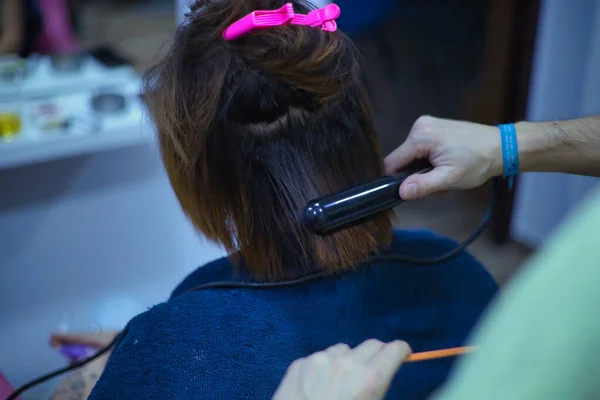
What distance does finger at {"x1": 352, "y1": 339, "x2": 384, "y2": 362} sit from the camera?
486mm

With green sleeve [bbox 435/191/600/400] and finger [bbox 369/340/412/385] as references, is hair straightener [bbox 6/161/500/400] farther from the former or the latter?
green sleeve [bbox 435/191/600/400]

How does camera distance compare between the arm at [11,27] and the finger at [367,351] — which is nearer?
the finger at [367,351]

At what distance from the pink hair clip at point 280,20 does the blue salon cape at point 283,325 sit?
285 mm

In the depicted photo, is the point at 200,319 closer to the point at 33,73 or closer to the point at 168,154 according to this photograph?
Result: the point at 168,154

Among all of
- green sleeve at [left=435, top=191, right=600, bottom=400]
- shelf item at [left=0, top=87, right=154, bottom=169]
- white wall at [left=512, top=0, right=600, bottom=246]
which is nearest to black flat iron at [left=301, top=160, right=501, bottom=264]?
green sleeve at [left=435, top=191, right=600, bottom=400]

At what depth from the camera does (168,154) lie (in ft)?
2.22

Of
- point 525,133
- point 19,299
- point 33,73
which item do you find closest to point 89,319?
point 19,299

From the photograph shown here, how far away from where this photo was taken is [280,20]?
2.00ft

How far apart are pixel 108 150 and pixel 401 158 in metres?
0.70

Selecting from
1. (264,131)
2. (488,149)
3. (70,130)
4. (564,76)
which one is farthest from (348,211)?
(564,76)

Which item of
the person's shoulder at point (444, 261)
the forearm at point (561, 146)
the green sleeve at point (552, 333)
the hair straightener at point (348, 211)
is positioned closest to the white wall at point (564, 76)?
the forearm at point (561, 146)

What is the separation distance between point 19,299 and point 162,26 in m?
0.66

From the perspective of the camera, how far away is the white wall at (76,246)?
1.19 m

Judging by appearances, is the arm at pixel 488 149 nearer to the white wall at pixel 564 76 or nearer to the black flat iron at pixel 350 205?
the black flat iron at pixel 350 205
